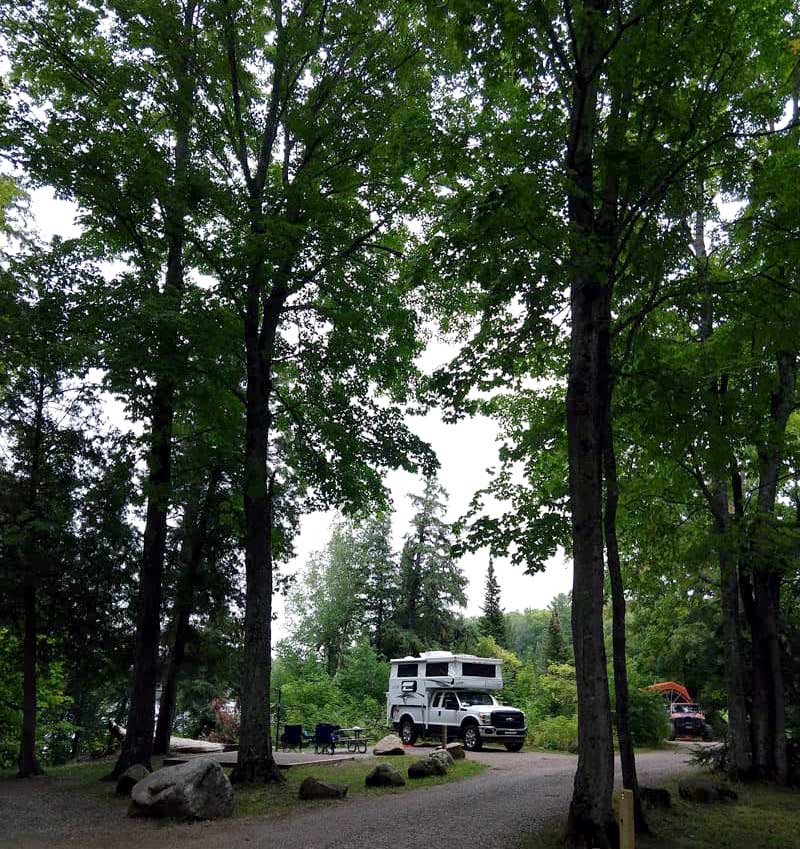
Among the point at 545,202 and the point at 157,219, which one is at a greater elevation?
the point at 157,219

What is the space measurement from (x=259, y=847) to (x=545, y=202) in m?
7.77

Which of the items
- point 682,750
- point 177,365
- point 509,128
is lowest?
point 682,750

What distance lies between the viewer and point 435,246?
9.19 metres

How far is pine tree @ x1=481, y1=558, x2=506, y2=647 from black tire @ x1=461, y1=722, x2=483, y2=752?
27108 mm

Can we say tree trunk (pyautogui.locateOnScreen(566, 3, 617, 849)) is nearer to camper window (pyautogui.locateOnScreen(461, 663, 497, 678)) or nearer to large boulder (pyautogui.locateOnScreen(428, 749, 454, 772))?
large boulder (pyautogui.locateOnScreen(428, 749, 454, 772))

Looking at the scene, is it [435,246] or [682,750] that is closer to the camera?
[435,246]

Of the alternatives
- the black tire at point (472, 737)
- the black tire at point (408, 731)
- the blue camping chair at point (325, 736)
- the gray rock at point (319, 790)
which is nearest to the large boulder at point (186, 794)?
the gray rock at point (319, 790)

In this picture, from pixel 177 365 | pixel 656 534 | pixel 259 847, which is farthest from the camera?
pixel 656 534

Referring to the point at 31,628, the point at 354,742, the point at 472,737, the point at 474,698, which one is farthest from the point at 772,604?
the point at 31,628

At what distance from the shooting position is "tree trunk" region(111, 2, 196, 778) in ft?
Result: 44.6

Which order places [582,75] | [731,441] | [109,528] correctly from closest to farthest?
[582,75] < [731,441] < [109,528]

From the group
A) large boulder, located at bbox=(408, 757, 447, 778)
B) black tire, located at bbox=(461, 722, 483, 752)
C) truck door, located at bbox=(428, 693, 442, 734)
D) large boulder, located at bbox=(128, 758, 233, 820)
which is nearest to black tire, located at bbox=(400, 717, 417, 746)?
truck door, located at bbox=(428, 693, 442, 734)

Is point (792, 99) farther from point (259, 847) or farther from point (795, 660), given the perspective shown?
point (259, 847)

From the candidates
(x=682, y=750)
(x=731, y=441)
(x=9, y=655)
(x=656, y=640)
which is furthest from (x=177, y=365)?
(x=682, y=750)
